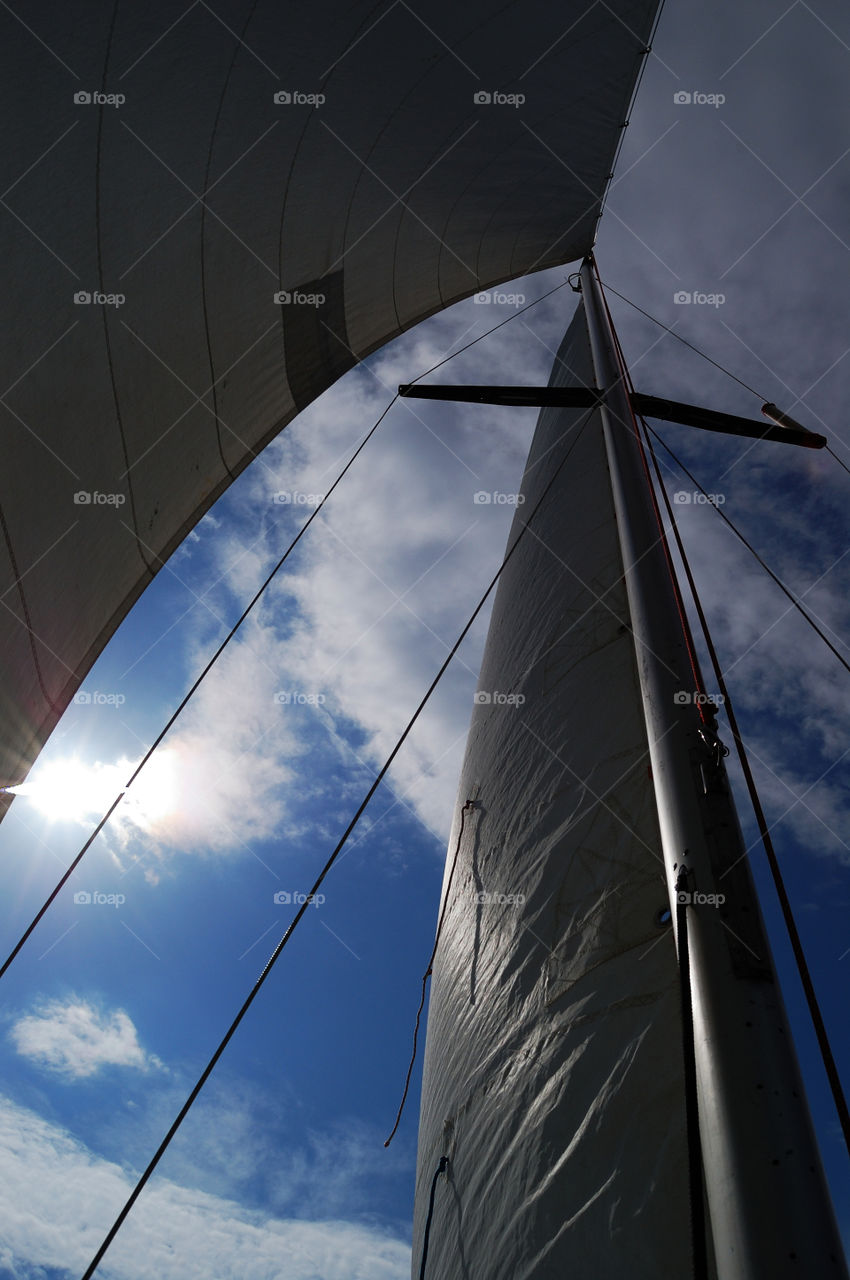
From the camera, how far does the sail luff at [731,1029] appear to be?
1.01 meters

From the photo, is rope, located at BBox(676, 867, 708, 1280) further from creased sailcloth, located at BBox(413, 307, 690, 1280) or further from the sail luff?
creased sailcloth, located at BBox(413, 307, 690, 1280)

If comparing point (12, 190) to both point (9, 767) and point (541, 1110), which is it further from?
point (541, 1110)

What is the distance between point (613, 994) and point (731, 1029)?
48 cm

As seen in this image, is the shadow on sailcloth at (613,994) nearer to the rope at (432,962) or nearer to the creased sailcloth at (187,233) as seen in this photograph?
the rope at (432,962)

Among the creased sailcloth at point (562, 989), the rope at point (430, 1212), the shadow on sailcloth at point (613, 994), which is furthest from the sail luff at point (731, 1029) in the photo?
the rope at point (430, 1212)

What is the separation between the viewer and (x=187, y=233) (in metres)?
2.38

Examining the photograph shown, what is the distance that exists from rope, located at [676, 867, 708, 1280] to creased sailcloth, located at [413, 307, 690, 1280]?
0.54 feet

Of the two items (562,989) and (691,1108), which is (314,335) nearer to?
(562,989)

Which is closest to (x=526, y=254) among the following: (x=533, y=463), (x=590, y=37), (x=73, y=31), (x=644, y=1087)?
(x=590, y=37)

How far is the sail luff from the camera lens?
1.01m

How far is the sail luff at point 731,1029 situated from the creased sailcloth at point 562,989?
0.22 meters

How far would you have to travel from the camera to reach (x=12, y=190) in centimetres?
161

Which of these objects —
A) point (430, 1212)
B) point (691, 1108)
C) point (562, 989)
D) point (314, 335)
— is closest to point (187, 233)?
point (314, 335)

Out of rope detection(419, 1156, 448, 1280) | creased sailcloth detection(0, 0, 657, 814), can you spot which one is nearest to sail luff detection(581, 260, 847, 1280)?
rope detection(419, 1156, 448, 1280)
